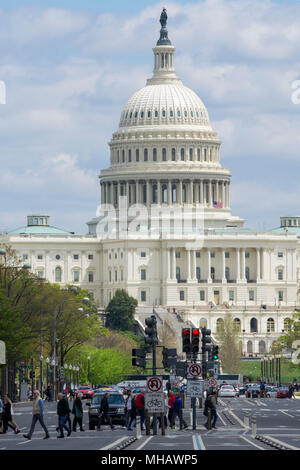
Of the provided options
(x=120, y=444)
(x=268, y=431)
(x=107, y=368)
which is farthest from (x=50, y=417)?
(x=107, y=368)

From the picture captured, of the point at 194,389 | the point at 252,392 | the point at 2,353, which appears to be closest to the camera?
the point at 194,389

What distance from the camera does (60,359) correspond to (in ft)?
514

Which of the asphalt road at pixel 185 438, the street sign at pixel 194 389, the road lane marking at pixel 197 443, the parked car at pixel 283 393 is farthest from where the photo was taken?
the parked car at pixel 283 393

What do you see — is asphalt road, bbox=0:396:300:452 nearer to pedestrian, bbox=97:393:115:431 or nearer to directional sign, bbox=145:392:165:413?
pedestrian, bbox=97:393:115:431

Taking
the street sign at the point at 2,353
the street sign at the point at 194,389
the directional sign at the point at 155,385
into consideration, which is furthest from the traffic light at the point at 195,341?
the street sign at the point at 2,353

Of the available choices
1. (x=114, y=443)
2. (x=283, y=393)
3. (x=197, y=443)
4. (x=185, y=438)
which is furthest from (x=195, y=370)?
(x=283, y=393)

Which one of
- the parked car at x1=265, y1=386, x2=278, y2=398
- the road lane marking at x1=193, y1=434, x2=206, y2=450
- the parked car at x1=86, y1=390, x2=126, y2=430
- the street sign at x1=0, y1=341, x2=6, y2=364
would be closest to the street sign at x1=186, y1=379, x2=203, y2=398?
the road lane marking at x1=193, y1=434, x2=206, y2=450

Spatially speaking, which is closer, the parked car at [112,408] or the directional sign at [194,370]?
the directional sign at [194,370]

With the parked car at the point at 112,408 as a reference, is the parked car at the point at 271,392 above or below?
above

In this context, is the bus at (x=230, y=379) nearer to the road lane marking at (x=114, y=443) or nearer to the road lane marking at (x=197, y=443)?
the road lane marking at (x=197, y=443)

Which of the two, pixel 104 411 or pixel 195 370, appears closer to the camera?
pixel 195 370

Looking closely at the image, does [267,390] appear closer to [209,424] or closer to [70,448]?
[209,424]

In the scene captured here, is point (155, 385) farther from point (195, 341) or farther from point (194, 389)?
point (194, 389)

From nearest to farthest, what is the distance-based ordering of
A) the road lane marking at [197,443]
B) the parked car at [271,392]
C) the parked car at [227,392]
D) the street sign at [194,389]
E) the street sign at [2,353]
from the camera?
the road lane marking at [197,443]
the street sign at [194,389]
the street sign at [2,353]
the parked car at [227,392]
the parked car at [271,392]
